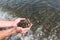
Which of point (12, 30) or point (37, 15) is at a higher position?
point (12, 30)

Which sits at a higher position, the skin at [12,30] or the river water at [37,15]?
the skin at [12,30]

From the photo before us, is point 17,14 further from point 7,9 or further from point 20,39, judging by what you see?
point 20,39

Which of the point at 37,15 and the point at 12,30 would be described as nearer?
the point at 12,30

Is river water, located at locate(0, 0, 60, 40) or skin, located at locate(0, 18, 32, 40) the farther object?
river water, located at locate(0, 0, 60, 40)

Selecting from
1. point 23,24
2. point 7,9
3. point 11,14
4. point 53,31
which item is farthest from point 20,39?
point 7,9

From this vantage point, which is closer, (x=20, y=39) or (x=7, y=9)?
(x=20, y=39)

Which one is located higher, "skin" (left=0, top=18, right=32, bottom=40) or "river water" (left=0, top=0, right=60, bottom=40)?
"skin" (left=0, top=18, right=32, bottom=40)

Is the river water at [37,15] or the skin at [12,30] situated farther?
the river water at [37,15]

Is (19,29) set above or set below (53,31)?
above
